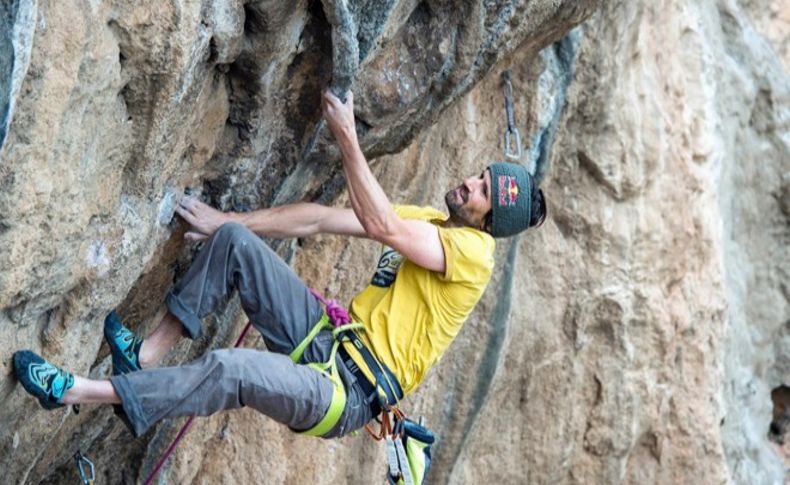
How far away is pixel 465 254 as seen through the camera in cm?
552

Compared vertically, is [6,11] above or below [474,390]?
above

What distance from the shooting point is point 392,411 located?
5.46 meters

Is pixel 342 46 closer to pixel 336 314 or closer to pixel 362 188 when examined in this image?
pixel 362 188

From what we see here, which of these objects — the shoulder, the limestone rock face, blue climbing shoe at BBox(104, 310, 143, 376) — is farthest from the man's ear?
blue climbing shoe at BBox(104, 310, 143, 376)

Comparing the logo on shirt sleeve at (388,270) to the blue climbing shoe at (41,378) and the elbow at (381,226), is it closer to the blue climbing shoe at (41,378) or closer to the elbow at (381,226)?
the elbow at (381,226)

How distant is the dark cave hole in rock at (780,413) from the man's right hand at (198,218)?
22.7ft

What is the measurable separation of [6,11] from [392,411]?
247cm

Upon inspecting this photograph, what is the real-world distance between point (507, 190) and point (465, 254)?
1.20ft

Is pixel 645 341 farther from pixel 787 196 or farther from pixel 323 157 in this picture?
pixel 323 157

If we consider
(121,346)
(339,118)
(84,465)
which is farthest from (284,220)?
(84,465)

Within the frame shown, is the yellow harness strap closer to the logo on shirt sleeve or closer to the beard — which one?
the logo on shirt sleeve

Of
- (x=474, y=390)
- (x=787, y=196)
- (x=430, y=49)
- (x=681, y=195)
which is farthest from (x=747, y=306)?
(x=430, y=49)

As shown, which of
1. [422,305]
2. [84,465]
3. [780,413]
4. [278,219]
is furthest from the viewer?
[780,413]

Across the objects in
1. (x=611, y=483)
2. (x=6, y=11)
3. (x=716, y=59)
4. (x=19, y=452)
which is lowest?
(x=611, y=483)
